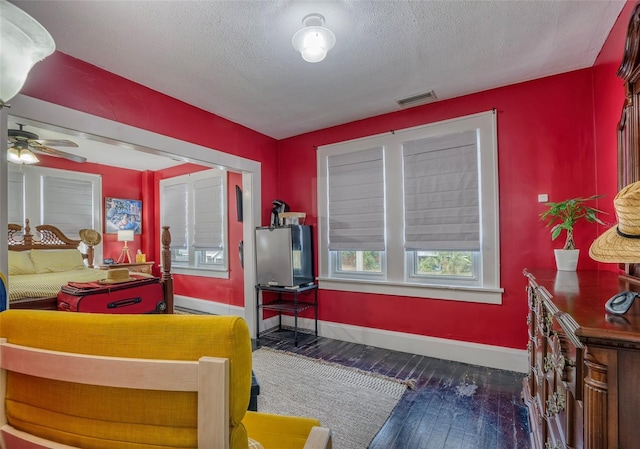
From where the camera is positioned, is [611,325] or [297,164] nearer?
[611,325]

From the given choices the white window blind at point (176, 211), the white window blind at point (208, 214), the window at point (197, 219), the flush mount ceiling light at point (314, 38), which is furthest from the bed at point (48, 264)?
the flush mount ceiling light at point (314, 38)

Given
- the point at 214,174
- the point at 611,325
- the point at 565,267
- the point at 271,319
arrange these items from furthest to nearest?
the point at 214,174 → the point at 271,319 → the point at 565,267 → the point at 611,325

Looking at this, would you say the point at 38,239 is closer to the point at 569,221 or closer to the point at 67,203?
the point at 67,203

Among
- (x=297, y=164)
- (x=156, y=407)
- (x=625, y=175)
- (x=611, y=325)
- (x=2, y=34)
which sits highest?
(x=297, y=164)

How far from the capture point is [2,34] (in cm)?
93

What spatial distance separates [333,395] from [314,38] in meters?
2.64

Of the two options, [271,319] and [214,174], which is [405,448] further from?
[214,174]

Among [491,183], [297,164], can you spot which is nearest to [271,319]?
[297,164]

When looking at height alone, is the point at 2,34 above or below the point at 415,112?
below

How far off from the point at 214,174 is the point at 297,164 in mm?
1649

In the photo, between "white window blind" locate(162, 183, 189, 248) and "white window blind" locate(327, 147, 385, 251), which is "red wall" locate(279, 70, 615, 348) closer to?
"white window blind" locate(327, 147, 385, 251)

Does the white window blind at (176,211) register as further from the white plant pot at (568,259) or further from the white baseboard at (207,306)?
the white plant pot at (568,259)

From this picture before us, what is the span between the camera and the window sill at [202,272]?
190 inches

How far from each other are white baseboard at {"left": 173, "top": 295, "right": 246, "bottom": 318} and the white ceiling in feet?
10.0
